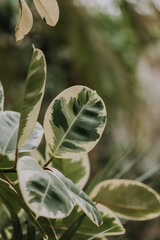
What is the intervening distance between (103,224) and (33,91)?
207 millimetres

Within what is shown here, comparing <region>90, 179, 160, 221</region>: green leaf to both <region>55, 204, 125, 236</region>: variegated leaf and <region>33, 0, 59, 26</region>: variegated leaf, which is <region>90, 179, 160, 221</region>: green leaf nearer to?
<region>55, 204, 125, 236</region>: variegated leaf

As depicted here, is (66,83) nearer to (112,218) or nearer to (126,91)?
(126,91)

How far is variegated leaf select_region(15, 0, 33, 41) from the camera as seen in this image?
A: 10.1 inches

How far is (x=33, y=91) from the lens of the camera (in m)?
0.25

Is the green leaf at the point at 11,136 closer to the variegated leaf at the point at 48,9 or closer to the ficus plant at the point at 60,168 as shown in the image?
the ficus plant at the point at 60,168

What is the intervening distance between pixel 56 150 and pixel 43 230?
72 mm

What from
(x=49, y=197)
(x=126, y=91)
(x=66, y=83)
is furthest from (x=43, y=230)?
(x=66, y=83)

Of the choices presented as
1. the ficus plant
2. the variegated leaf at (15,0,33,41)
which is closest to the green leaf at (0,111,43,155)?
the ficus plant

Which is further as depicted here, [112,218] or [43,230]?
[112,218]

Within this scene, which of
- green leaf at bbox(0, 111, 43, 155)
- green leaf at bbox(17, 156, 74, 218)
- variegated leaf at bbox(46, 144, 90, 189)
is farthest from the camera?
variegated leaf at bbox(46, 144, 90, 189)

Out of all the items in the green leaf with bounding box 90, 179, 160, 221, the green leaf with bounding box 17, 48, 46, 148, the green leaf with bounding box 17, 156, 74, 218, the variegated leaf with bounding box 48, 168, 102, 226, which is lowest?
the green leaf with bounding box 90, 179, 160, 221

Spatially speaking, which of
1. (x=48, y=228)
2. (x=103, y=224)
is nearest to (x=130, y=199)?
(x=103, y=224)

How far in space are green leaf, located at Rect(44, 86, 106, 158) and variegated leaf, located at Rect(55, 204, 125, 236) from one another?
11 cm

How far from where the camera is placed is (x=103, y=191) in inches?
15.5
